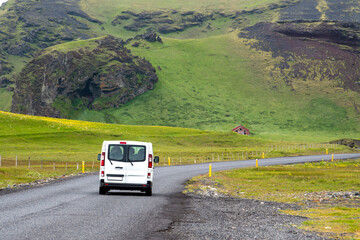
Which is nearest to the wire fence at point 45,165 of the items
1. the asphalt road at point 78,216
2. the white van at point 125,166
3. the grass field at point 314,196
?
the grass field at point 314,196

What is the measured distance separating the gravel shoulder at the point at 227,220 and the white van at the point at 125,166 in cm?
206

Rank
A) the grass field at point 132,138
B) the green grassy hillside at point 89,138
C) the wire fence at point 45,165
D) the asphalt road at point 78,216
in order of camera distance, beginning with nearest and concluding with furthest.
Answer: the asphalt road at point 78,216
the wire fence at point 45,165
the grass field at point 132,138
the green grassy hillside at point 89,138

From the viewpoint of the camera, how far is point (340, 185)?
35.1 metres

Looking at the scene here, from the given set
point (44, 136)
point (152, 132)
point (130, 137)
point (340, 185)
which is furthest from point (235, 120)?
point (340, 185)

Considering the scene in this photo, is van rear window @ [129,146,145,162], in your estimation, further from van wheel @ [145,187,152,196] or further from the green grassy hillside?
the green grassy hillside

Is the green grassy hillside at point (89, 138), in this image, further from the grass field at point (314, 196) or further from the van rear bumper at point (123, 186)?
the van rear bumper at point (123, 186)

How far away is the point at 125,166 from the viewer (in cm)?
2372

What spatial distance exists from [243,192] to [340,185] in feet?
33.2

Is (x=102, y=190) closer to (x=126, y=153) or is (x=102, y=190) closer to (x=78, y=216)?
(x=126, y=153)

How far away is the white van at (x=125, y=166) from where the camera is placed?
932 inches

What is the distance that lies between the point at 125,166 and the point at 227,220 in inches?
348

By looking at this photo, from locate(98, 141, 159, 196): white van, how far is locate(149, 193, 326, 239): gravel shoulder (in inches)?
81.0

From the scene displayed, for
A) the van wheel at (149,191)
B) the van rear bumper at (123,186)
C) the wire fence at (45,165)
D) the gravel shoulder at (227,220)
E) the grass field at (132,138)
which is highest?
the grass field at (132,138)

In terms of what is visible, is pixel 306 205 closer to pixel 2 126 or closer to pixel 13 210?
pixel 13 210
